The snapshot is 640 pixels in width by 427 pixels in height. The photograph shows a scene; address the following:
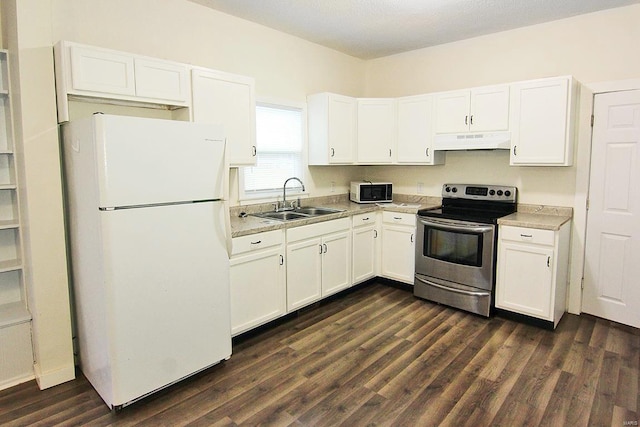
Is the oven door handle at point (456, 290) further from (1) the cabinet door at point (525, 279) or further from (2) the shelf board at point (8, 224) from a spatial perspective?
(2) the shelf board at point (8, 224)

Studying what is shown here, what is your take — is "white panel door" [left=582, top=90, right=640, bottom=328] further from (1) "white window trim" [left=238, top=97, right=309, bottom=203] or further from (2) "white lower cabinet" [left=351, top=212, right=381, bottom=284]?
(1) "white window trim" [left=238, top=97, right=309, bottom=203]

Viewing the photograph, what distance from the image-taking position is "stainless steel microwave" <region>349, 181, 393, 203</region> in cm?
459

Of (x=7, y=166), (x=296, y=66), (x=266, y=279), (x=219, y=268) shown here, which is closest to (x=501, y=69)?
(x=296, y=66)

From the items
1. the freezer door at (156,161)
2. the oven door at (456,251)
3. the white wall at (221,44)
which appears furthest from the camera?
the oven door at (456,251)

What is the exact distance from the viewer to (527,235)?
3.36 metres

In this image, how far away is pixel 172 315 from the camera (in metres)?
2.40

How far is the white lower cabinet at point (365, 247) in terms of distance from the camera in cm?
414

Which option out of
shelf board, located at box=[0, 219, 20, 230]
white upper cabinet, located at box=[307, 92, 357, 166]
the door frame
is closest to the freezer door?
shelf board, located at box=[0, 219, 20, 230]

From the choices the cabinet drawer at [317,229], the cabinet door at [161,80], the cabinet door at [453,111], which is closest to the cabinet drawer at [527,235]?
the cabinet door at [453,111]

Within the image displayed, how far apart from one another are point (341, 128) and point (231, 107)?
1.51 meters

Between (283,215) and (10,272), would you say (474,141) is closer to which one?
(283,215)

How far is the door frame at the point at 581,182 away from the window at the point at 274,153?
106 inches

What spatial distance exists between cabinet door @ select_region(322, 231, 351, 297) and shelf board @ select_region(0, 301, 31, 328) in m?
2.31

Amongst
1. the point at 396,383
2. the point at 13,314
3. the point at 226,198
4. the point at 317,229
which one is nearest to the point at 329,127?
the point at 317,229
